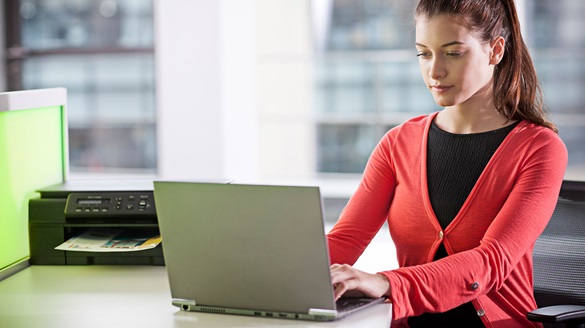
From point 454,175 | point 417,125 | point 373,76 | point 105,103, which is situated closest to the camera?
point 454,175

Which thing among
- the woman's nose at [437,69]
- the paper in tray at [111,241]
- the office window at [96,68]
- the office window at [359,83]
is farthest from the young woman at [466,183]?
the office window at [96,68]

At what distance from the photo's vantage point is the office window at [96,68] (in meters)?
5.42

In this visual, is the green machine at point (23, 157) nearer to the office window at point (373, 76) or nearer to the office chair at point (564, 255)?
the office chair at point (564, 255)

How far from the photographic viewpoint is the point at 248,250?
1.47 meters

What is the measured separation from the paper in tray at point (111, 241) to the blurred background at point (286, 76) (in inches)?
110

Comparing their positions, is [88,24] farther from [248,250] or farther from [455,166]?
[248,250]

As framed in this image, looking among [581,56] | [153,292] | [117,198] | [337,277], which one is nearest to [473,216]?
[337,277]

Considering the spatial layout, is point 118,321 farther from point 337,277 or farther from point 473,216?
point 473,216

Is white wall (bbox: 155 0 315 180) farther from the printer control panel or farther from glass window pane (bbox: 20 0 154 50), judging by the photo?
the printer control panel

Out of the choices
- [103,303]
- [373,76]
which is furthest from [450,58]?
A: [373,76]

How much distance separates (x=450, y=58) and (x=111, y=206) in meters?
0.87

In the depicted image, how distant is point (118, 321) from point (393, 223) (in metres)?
0.65

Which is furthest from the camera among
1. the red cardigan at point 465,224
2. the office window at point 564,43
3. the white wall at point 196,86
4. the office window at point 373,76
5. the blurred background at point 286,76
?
the office window at point 564,43

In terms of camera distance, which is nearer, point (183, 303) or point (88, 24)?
point (183, 303)
